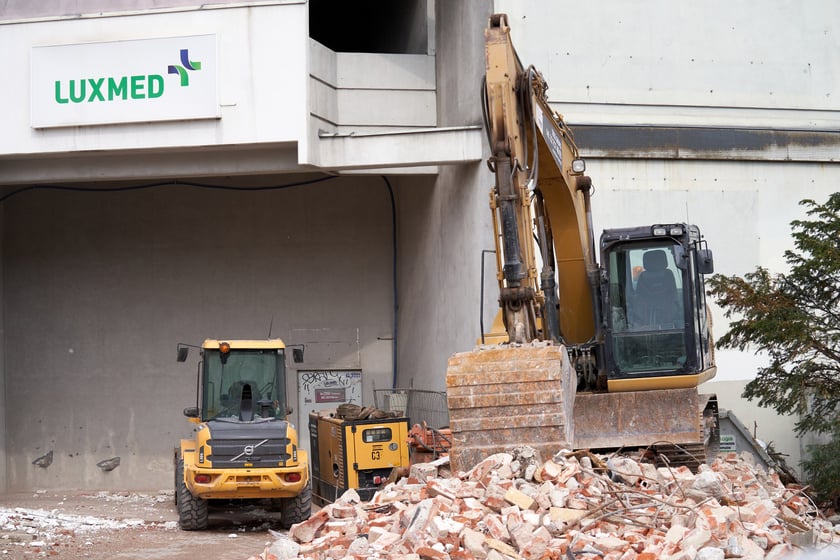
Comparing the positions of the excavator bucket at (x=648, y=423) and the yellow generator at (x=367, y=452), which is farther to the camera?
the yellow generator at (x=367, y=452)

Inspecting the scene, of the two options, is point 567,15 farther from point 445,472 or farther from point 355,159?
point 445,472

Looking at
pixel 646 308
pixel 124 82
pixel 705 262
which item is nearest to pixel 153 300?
pixel 124 82

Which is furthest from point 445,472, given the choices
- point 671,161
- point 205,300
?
point 205,300

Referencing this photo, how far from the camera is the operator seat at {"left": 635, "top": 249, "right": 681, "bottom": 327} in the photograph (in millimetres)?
12281

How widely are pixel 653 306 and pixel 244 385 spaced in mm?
5721

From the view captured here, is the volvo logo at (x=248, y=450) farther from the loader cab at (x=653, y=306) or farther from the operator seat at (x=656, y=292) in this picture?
the operator seat at (x=656, y=292)

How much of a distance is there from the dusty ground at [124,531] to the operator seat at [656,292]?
16.9 feet

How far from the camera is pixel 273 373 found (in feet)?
49.1

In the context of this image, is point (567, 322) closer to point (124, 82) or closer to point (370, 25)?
point (124, 82)

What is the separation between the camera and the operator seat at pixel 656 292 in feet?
40.3

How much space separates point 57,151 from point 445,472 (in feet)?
33.4

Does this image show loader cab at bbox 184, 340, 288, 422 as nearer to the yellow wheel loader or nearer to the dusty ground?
the yellow wheel loader

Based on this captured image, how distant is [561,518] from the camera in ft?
27.9

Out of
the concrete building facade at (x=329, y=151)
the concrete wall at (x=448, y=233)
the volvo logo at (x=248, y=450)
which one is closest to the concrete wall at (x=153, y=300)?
the concrete building facade at (x=329, y=151)
